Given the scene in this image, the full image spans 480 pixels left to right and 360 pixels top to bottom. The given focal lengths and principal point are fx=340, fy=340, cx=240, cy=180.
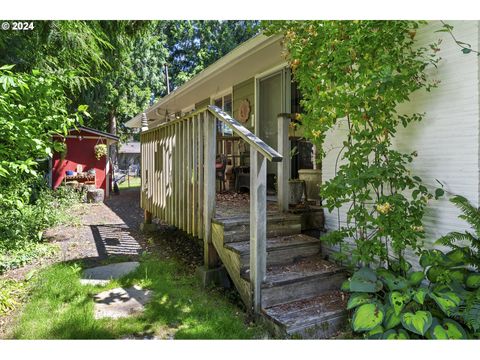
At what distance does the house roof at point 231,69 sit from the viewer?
4.48m

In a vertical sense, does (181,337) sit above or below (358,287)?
below

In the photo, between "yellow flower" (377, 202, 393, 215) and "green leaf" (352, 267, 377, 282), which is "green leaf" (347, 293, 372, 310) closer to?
"green leaf" (352, 267, 377, 282)

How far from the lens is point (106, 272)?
3.83 m

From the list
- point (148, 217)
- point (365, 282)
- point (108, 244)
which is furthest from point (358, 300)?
point (148, 217)

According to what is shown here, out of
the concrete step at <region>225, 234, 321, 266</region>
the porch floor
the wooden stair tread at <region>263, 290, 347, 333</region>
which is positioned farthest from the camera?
the porch floor

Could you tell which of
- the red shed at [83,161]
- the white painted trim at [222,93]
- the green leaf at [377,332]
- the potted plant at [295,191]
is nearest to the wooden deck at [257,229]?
the potted plant at [295,191]

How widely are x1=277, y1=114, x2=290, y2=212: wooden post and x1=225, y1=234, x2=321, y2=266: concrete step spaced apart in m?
0.47

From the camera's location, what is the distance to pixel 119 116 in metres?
18.5

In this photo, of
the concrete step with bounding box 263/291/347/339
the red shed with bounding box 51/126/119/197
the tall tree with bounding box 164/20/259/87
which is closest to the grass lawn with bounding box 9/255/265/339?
the concrete step with bounding box 263/291/347/339

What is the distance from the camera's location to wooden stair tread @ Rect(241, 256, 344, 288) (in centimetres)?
277

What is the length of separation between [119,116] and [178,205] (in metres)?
15.8
